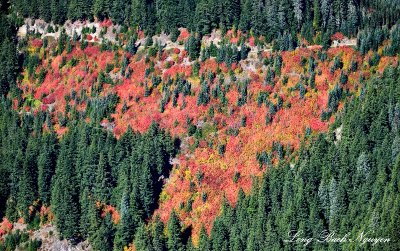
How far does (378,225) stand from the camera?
11369cm

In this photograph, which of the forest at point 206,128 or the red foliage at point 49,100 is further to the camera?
the red foliage at point 49,100

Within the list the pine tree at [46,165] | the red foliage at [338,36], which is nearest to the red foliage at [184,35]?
the red foliage at [338,36]

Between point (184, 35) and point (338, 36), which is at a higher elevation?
point (338, 36)

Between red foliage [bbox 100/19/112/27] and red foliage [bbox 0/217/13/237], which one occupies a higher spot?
red foliage [bbox 100/19/112/27]

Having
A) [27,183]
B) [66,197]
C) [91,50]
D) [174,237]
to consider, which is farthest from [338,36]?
[27,183]

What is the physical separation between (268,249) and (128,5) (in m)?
83.0

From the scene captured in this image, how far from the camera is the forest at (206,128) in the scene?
129250 mm

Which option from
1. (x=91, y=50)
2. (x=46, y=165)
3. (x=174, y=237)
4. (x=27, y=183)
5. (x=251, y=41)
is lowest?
(x=174, y=237)

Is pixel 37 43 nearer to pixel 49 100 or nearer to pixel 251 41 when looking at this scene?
pixel 49 100

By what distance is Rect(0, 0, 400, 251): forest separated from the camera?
5089 inches

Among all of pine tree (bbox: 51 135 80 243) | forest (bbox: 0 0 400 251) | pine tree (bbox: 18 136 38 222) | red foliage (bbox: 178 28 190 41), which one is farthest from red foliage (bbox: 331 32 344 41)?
pine tree (bbox: 18 136 38 222)

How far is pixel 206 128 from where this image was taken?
502 ft
